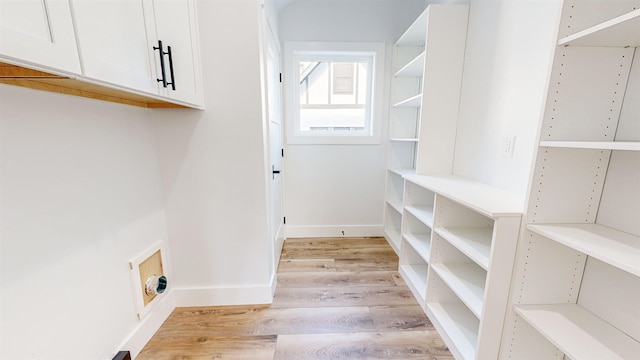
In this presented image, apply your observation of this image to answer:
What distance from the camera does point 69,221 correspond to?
104 cm

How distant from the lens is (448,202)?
163 centimetres

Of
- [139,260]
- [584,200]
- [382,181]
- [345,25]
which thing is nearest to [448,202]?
[584,200]

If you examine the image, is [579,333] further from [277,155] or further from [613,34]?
[277,155]

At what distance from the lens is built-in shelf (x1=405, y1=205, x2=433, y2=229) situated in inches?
71.3

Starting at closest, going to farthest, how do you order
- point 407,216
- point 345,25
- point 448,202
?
point 448,202
point 407,216
point 345,25

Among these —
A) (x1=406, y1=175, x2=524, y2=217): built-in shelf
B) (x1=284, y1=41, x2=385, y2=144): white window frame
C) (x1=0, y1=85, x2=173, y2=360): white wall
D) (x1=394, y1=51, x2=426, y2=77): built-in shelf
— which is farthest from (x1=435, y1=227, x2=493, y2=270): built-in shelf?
(x1=0, y1=85, x2=173, y2=360): white wall

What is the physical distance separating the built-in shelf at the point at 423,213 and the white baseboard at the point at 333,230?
38.6 inches

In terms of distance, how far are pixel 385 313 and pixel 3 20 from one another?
6.94ft

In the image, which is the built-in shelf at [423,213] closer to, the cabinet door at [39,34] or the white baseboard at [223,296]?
the white baseboard at [223,296]

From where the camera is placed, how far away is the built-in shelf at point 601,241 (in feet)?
2.37

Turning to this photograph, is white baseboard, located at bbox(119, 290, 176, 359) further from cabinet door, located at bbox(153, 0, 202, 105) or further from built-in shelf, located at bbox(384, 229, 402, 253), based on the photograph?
built-in shelf, located at bbox(384, 229, 402, 253)

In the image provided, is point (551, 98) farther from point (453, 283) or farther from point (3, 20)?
point (3, 20)

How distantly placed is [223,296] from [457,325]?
1.58 metres

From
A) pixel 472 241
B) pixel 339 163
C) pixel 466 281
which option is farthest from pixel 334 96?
pixel 466 281
